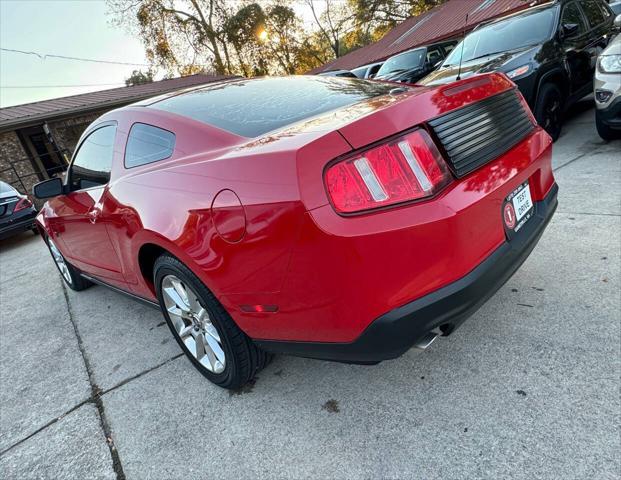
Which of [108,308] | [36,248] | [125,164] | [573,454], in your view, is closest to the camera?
[573,454]

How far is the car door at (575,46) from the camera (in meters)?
5.17

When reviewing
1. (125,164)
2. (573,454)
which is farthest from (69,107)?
(573,454)

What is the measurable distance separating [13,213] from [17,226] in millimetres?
251

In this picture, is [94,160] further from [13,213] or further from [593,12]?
[593,12]

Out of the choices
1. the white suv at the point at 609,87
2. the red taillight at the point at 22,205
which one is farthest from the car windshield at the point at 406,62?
the red taillight at the point at 22,205

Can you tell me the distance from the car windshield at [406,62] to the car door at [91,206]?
9826mm

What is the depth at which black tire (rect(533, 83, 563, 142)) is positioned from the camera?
485 cm

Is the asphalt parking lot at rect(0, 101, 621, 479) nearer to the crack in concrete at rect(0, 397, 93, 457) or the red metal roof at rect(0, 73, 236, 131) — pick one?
the crack in concrete at rect(0, 397, 93, 457)

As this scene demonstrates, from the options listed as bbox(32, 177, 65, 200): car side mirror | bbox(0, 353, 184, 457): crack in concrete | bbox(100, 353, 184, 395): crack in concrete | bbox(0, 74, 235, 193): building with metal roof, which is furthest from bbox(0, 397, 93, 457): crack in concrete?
bbox(0, 74, 235, 193): building with metal roof

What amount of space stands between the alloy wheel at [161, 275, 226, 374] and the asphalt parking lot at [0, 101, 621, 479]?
194 millimetres

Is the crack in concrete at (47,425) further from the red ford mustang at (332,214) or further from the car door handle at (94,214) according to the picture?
the car door handle at (94,214)

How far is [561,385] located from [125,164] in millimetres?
2436

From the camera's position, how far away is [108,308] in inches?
140

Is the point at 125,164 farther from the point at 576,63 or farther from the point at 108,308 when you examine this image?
the point at 576,63
